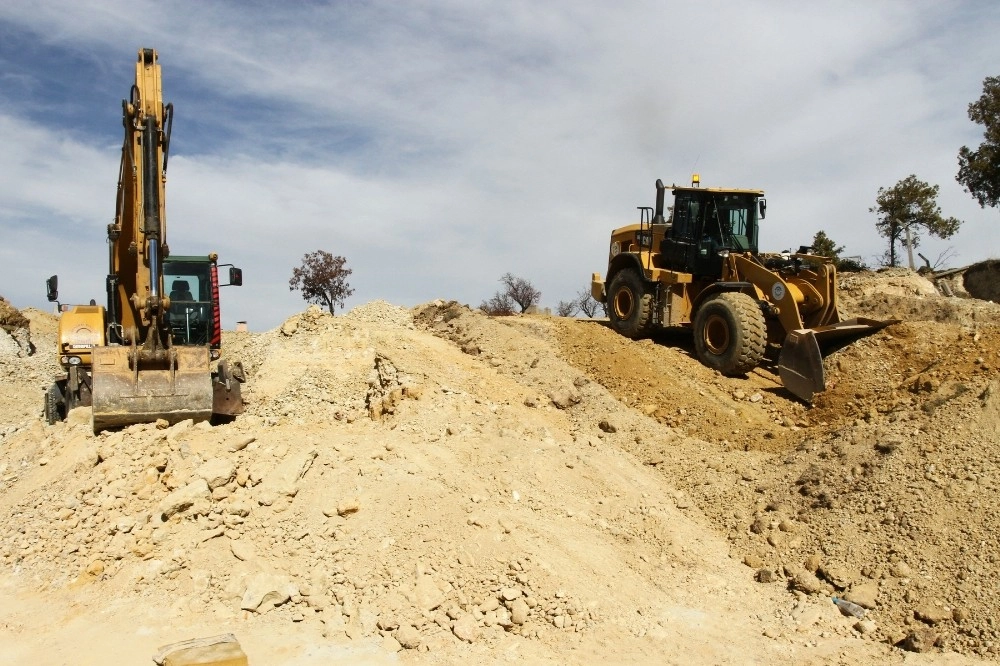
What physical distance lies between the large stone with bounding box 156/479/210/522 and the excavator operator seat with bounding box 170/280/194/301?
5.04 metres

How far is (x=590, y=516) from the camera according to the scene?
693 cm

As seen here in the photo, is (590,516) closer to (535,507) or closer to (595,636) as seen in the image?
(535,507)

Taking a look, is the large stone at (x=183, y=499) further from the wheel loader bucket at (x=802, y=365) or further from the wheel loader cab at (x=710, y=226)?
the wheel loader cab at (x=710, y=226)

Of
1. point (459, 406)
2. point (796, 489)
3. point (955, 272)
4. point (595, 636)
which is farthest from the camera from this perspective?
point (955, 272)

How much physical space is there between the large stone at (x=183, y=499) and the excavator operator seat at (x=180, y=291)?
198 inches

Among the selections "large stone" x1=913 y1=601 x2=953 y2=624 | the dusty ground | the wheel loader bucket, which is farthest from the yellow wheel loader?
"large stone" x1=913 y1=601 x2=953 y2=624

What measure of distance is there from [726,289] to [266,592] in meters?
8.23

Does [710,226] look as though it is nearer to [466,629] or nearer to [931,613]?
[931,613]

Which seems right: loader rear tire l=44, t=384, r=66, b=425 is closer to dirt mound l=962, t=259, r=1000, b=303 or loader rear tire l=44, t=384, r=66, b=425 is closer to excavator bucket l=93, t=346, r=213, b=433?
excavator bucket l=93, t=346, r=213, b=433

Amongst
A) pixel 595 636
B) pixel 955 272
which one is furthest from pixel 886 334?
pixel 955 272

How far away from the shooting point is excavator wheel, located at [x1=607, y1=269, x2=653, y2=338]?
42.6 ft

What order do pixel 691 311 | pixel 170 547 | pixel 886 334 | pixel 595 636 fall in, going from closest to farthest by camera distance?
pixel 595 636
pixel 170 547
pixel 886 334
pixel 691 311

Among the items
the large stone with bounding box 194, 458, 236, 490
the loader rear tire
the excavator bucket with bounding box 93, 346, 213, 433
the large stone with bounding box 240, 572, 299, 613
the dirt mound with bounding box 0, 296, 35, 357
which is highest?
the dirt mound with bounding box 0, 296, 35, 357

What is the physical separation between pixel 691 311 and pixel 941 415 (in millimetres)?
5443
